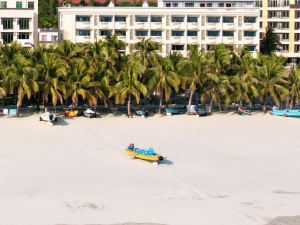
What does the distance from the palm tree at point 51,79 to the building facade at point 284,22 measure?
70.9 m

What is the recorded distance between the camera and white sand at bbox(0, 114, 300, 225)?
111 feet

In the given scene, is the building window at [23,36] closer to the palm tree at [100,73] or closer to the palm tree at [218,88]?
the palm tree at [100,73]

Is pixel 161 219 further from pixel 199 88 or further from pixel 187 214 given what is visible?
pixel 199 88

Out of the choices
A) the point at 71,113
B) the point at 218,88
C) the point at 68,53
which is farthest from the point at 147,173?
the point at 68,53

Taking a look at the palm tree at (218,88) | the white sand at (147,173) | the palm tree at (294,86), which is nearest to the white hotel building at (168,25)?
the palm tree at (294,86)

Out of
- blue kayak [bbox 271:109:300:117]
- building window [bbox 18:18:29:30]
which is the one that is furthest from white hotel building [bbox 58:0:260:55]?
blue kayak [bbox 271:109:300:117]

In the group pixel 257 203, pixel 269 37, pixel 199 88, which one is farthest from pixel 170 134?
pixel 269 37

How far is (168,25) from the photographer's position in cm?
10344

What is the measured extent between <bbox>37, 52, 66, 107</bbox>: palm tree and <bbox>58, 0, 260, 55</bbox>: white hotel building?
34761mm

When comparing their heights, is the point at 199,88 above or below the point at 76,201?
above

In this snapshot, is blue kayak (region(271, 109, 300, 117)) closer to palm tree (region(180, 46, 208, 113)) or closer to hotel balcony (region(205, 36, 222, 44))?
palm tree (region(180, 46, 208, 113))

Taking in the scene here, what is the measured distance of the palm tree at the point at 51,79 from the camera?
66.2 metres

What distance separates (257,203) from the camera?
36.3 metres

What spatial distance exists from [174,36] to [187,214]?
73.6 m
